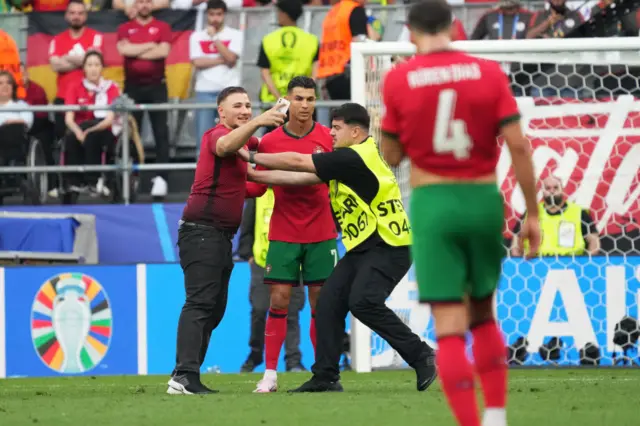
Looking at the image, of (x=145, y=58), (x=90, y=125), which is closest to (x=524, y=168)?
(x=90, y=125)

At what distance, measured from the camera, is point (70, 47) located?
16.5 meters

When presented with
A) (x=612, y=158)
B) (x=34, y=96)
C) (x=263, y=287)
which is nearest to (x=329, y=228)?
(x=263, y=287)

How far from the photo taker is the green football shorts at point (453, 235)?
5793mm

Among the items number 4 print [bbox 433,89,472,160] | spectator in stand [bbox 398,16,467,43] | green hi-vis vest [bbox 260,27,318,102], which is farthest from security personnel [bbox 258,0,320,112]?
number 4 print [bbox 433,89,472,160]

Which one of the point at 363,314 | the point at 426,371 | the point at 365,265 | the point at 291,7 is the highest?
the point at 291,7

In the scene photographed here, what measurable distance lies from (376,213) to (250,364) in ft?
13.9

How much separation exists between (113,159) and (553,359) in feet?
18.4

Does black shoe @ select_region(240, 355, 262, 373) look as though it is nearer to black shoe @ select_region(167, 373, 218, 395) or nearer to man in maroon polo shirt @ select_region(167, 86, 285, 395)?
man in maroon polo shirt @ select_region(167, 86, 285, 395)

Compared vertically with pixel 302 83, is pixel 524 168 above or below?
below

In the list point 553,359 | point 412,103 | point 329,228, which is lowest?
point 553,359

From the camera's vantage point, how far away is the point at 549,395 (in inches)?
335

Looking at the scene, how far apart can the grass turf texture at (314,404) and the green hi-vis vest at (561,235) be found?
2.20 meters

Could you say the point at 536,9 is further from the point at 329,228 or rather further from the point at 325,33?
the point at 329,228

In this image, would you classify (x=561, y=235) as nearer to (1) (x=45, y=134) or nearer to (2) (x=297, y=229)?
(2) (x=297, y=229)
